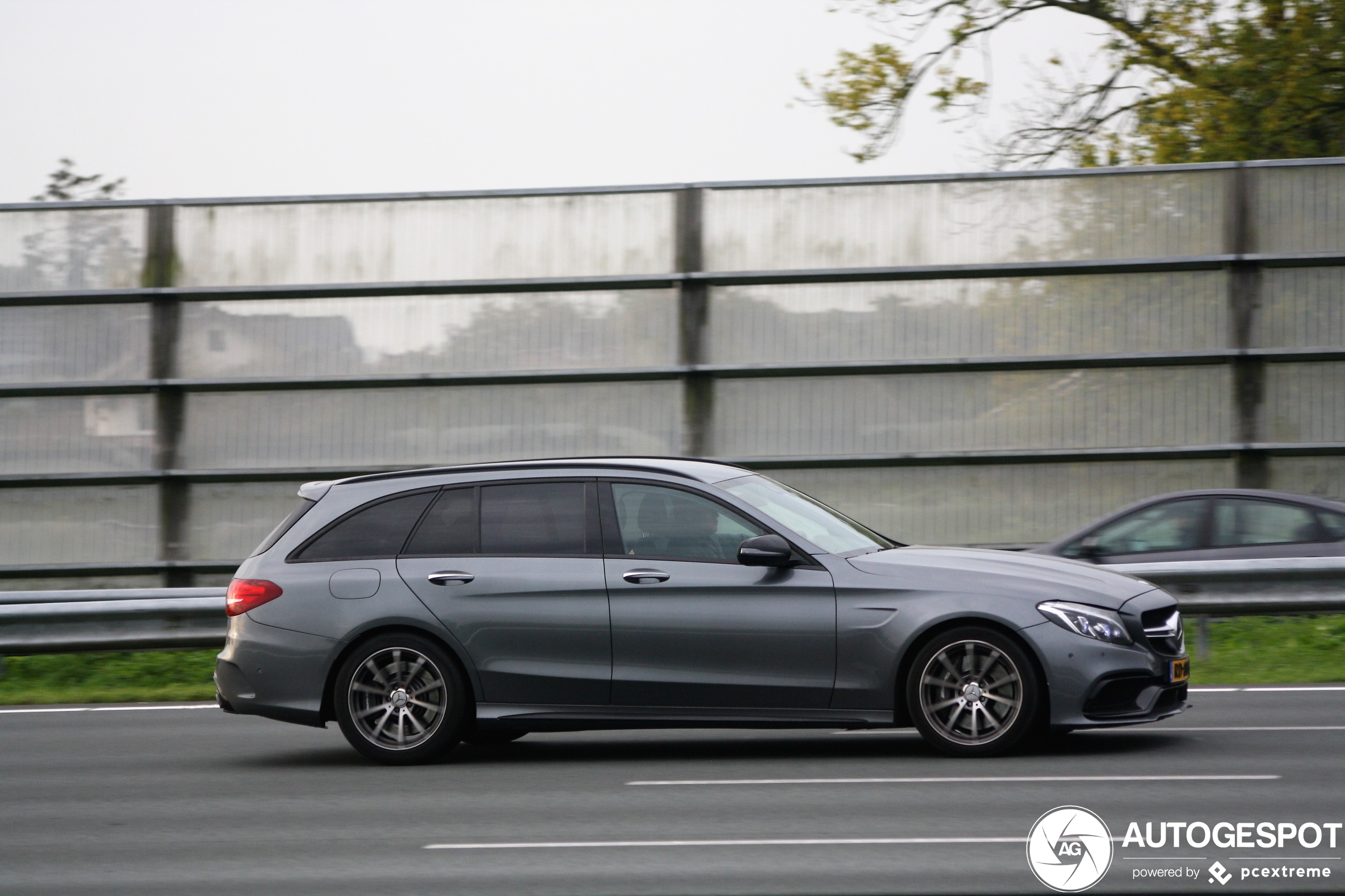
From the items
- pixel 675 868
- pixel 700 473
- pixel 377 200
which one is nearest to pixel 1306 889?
pixel 675 868

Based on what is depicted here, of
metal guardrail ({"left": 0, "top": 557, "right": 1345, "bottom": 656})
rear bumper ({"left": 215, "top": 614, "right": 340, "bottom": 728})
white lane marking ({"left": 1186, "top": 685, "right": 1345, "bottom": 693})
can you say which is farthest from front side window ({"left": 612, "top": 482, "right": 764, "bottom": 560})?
metal guardrail ({"left": 0, "top": 557, "right": 1345, "bottom": 656})

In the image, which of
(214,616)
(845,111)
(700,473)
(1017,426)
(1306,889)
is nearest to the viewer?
(1306,889)

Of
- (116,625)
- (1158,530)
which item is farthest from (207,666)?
(1158,530)

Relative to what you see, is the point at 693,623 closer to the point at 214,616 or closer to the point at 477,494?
the point at 477,494

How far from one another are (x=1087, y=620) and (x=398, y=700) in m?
3.69

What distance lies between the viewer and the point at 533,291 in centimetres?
1644

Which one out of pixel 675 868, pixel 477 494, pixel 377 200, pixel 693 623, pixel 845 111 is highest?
pixel 845 111

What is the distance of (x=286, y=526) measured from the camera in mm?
9234

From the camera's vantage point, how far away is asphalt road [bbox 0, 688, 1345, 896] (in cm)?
595

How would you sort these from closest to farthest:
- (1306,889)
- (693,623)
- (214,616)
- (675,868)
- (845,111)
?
(1306,889) < (675,868) < (693,623) < (214,616) < (845,111)

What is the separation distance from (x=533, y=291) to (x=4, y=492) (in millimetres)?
5990

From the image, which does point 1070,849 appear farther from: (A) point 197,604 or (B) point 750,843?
(A) point 197,604

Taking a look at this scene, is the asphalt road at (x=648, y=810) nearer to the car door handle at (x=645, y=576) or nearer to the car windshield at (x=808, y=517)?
the car door handle at (x=645, y=576)

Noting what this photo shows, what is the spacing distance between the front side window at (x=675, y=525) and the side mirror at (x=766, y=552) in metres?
0.18
